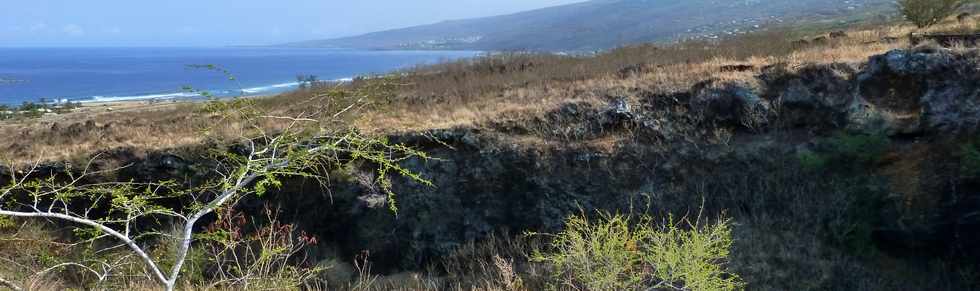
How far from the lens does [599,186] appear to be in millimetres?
10148

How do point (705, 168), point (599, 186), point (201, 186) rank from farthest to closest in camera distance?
1. point (599, 186)
2. point (705, 168)
3. point (201, 186)

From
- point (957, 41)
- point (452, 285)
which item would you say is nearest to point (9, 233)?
point (452, 285)

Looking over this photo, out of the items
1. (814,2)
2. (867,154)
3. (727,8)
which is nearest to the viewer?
(867,154)

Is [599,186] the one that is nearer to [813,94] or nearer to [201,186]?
[813,94]

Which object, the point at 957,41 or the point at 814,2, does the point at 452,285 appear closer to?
the point at 957,41

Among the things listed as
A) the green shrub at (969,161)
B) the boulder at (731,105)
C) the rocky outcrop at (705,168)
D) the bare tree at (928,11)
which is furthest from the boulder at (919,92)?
the bare tree at (928,11)

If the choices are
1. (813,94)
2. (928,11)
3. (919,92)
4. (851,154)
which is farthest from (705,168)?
(928,11)

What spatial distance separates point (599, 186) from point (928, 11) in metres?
11.5

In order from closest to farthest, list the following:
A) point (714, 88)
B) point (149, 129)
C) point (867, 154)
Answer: point (867, 154)
point (714, 88)
point (149, 129)

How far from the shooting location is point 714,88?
11148mm

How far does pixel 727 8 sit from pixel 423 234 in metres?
119

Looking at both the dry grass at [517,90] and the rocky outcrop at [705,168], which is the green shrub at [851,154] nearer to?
the rocky outcrop at [705,168]

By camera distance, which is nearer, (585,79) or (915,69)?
(915,69)

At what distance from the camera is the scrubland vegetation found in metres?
6.24
